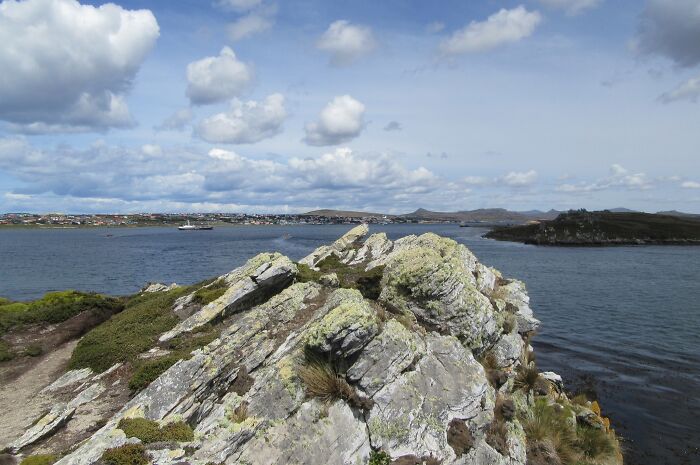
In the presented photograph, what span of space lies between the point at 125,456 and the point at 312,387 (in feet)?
20.1

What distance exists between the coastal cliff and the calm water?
6.53m

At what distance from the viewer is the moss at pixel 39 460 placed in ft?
42.0

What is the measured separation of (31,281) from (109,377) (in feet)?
260

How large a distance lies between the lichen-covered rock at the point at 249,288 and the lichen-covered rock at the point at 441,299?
19.1ft

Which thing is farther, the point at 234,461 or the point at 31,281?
the point at 31,281

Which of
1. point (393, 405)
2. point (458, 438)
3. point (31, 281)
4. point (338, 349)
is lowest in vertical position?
point (31, 281)

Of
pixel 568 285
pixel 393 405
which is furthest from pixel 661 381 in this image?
pixel 568 285

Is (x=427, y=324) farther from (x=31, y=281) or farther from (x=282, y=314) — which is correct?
(x=31, y=281)

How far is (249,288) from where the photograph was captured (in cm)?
2333

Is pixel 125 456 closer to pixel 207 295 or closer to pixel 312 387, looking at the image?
pixel 312 387

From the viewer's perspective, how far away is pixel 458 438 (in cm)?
1612

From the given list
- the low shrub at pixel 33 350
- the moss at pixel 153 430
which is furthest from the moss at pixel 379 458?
the low shrub at pixel 33 350

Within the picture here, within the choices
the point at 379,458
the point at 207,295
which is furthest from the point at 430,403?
the point at 207,295

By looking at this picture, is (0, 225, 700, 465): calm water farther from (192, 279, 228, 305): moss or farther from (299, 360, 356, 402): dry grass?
(192, 279, 228, 305): moss
